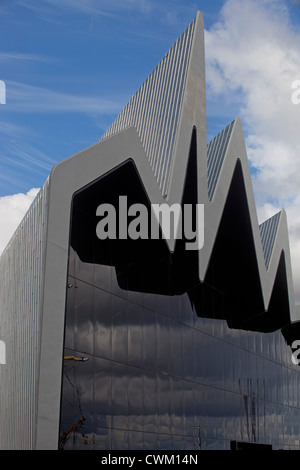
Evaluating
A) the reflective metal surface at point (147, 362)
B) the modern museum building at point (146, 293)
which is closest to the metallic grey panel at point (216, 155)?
the modern museum building at point (146, 293)

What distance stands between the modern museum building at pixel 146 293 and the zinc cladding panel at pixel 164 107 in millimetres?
72

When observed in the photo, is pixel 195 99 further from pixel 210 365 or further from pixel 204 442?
pixel 204 442

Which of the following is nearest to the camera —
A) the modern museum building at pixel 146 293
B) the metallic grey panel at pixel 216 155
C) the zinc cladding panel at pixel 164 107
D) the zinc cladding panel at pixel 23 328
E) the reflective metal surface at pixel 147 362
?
the zinc cladding panel at pixel 23 328

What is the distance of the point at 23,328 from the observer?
1595 centimetres

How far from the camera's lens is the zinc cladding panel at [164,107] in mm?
19406

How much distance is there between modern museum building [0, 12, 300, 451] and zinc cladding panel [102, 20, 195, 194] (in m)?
0.07

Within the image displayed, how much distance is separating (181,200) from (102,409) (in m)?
7.26

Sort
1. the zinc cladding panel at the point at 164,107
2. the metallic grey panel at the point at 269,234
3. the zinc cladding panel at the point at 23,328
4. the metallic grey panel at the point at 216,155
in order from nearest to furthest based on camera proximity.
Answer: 1. the zinc cladding panel at the point at 23,328
2. the zinc cladding panel at the point at 164,107
3. the metallic grey panel at the point at 216,155
4. the metallic grey panel at the point at 269,234

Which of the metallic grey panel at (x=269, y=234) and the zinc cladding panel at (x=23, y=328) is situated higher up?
the metallic grey panel at (x=269, y=234)

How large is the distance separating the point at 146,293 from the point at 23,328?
4.40m

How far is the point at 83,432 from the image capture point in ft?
48.0

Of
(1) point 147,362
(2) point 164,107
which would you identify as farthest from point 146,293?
(2) point 164,107

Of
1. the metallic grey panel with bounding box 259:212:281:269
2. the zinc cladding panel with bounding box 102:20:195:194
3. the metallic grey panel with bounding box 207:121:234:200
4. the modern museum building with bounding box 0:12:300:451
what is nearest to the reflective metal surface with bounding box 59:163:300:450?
the modern museum building with bounding box 0:12:300:451

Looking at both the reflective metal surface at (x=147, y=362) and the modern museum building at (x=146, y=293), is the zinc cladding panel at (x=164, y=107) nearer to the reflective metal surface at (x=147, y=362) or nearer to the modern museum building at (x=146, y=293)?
the modern museum building at (x=146, y=293)
